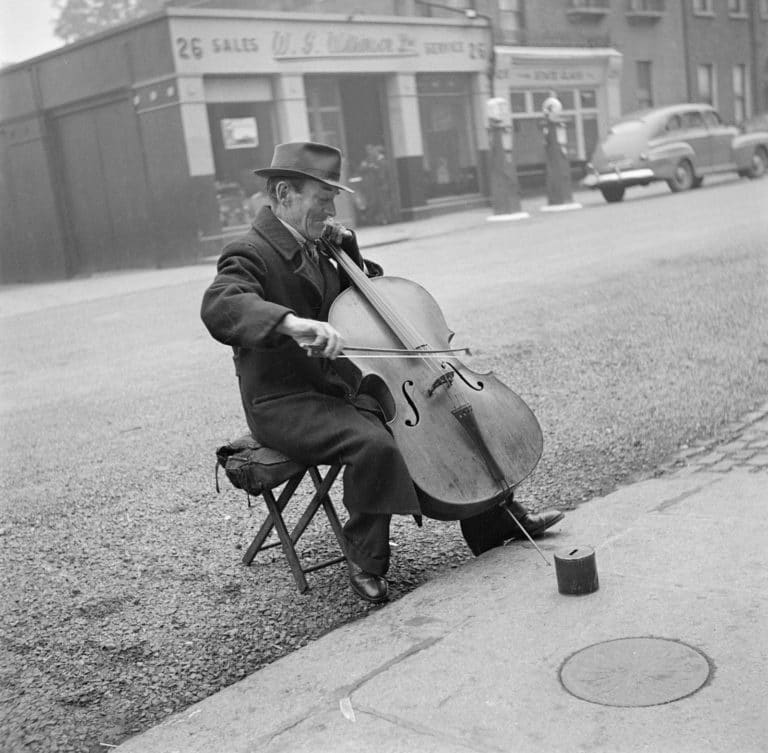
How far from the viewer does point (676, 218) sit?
16.5 meters

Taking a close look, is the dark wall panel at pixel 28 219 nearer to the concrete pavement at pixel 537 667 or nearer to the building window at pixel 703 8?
the concrete pavement at pixel 537 667

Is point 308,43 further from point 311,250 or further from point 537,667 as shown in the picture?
point 537,667

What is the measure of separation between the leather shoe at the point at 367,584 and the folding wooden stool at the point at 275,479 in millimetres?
96

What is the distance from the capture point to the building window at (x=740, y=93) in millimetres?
37031

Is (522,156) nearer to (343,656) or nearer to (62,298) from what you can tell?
(62,298)

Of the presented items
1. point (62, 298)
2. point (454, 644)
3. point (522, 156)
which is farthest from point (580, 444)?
point (522, 156)

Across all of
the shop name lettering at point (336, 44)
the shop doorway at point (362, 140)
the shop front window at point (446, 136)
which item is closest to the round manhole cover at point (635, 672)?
the shop name lettering at point (336, 44)

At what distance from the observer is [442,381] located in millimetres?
3689

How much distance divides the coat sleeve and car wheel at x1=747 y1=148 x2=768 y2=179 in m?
23.5

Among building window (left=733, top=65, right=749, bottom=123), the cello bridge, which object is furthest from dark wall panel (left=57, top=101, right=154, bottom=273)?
building window (left=733, top=65, right=749, bottom=123)

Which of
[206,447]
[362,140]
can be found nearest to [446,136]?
[362,140]

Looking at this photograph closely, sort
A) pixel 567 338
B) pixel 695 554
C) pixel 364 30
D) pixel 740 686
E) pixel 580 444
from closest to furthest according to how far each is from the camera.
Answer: pixel 740 686, pixel 695 554, pixel 580 444, pixel 567 338, pixel 364 30

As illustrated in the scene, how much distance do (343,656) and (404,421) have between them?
2.68ft

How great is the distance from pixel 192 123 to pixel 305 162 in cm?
1740
